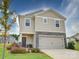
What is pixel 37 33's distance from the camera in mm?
33125

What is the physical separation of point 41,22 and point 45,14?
6.39ft

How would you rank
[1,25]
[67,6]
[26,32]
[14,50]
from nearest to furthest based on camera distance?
[1,25]
[14,50]
[26,32]
[67,6]

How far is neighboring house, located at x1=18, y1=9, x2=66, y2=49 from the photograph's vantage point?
33.1 metres

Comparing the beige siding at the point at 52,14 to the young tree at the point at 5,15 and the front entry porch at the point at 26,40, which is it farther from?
the young tree at the point at 5,15

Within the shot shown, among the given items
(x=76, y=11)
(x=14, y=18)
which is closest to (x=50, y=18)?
(x=76, y=11)

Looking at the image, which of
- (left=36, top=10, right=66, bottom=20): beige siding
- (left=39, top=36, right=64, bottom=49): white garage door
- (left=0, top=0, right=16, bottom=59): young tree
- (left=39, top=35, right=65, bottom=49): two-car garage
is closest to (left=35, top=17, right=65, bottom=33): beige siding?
(left=36, top=10, right=66, bottom=20): beige siding

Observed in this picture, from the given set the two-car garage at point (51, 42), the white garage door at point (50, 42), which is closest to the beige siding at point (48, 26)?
the two-car garage at point (51, 42)

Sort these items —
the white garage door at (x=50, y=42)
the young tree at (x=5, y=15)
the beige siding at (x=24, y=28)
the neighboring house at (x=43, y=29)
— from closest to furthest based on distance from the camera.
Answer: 1. the young tree at (x=5, y=15)
2. the beige siding at (x=24, y=28)
3. the neighboring house at (x=43, y=29)
4. the white garage door at (x=50, y=42)

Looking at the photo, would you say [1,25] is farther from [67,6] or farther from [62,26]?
[67,6]

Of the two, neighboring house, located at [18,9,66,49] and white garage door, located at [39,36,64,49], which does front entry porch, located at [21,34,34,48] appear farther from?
white garage door, located at [39,36,64,49]

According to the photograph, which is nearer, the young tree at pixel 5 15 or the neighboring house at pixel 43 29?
the young tree at pixel 5 15

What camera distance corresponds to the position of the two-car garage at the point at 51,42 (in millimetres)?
33375

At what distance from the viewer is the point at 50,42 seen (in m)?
34.0

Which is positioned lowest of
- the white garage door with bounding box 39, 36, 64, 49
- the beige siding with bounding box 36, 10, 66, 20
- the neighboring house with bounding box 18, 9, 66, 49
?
the white garage door with bounding box 39, 36, 64, 49
